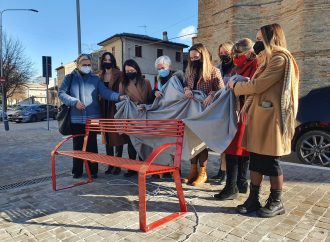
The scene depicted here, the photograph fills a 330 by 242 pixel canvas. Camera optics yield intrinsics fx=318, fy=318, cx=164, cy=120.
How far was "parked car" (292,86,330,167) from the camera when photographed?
20.4 feet

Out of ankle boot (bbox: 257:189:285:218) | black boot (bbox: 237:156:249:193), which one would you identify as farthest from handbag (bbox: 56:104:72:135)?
ankle boot (bbox: 257:189:285:218)

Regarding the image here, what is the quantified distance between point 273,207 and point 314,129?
11.4ft

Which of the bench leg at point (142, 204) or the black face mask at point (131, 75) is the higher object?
the black face mask at point (131, 75)

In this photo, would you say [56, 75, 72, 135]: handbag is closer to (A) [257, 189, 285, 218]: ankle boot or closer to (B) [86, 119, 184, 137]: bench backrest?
(B) [86, 119, 184, 137]: bench backrest

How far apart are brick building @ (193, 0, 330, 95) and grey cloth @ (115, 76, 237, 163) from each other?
11104 millimetres

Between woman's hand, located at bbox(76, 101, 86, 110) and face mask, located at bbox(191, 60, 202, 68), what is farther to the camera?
woman's hand, located at bbox(76, 101, 86, 110)

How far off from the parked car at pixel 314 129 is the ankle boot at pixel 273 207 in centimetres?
326

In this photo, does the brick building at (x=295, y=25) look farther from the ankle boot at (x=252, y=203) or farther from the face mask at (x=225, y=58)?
the ankle boot at (x=252, y=203)

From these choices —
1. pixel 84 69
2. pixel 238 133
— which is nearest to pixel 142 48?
Result: pixel 84 69

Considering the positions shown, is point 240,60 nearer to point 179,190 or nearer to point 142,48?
point 179,190

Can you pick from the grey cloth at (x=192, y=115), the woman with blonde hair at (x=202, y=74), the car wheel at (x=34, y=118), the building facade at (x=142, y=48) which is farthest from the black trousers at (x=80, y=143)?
the building facade at (x=142, y=48)

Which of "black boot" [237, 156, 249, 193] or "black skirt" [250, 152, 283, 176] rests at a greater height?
"black skirt" [250, 152, 283, 176]

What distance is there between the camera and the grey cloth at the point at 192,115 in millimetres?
3836

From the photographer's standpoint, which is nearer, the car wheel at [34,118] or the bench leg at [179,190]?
the bench leg at [179,190]
